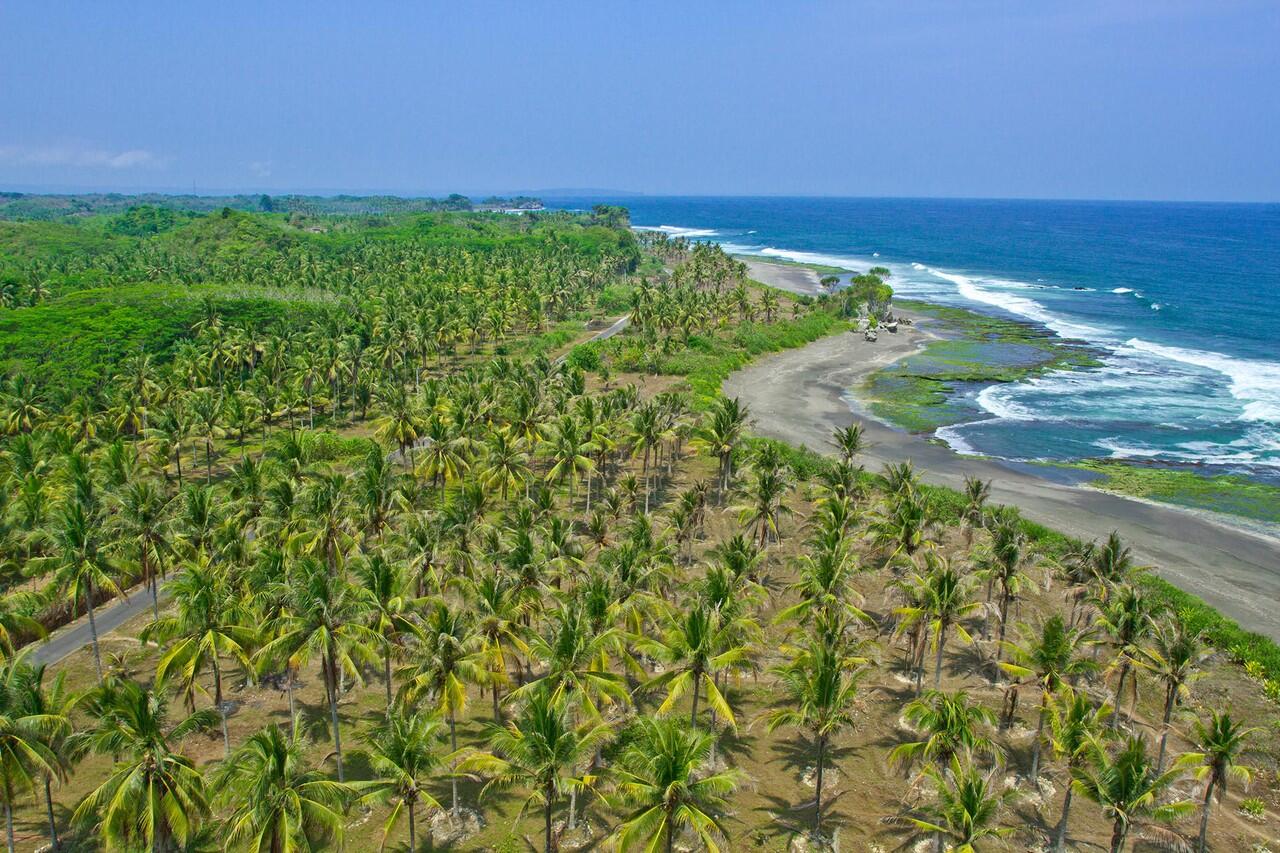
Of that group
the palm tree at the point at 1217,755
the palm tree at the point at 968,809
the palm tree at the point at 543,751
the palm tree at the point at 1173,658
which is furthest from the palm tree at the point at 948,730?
the palm tree at the point at 543,751

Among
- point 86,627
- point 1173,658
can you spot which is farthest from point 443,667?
point 1173,658

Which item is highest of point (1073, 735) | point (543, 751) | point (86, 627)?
point (543, 751)

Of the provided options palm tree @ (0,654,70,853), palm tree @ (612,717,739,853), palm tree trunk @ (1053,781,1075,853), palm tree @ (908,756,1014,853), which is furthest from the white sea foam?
palm tree @ (0,654,70,853)

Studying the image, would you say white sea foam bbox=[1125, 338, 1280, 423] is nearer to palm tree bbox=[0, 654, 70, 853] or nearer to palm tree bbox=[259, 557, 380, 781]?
palm tree bbox=[259, 557, 380, 781]

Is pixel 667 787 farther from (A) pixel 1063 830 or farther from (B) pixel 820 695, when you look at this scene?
(A) pixel 1063 830

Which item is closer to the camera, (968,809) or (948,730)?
(968,809)

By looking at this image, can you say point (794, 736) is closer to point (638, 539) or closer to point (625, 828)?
point (638, 539)

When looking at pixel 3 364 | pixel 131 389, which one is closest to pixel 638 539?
pixel 131 389
